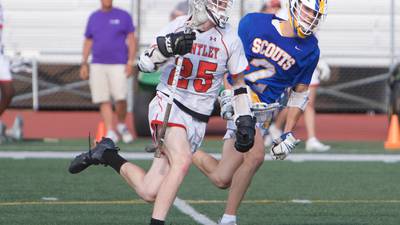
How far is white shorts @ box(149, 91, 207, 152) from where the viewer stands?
7.94 metres

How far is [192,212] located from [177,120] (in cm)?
165

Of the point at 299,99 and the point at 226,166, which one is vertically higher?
the point at 299,99

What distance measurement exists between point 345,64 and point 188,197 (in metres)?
10.8

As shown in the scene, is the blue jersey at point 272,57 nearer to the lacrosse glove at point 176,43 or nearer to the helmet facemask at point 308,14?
the helmet facemask at point 308,14

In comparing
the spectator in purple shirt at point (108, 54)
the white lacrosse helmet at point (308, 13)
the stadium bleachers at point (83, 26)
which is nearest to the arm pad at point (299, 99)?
the white lacrosse helmet at point (308, 13)

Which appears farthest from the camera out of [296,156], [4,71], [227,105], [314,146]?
[314,146]

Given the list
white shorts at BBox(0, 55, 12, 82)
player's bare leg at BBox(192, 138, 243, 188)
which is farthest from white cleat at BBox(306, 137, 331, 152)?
player's bare leg at BBox(192, 138, 243, 188)

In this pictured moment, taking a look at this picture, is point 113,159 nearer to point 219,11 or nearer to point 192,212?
point 192,212

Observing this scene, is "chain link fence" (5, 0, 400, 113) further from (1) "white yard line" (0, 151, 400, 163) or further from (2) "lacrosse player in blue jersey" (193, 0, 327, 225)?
(2) "lacrosse player in blue jersey" (193, 0, 327, 225)

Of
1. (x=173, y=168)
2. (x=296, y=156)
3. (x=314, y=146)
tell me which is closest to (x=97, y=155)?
(x=173, y=168)

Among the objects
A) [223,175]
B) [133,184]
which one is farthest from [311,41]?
[133,184]

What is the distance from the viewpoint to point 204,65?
7938 mm

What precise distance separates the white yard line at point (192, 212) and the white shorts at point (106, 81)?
5.80 meters

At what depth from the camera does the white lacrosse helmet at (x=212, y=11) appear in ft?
25.8
